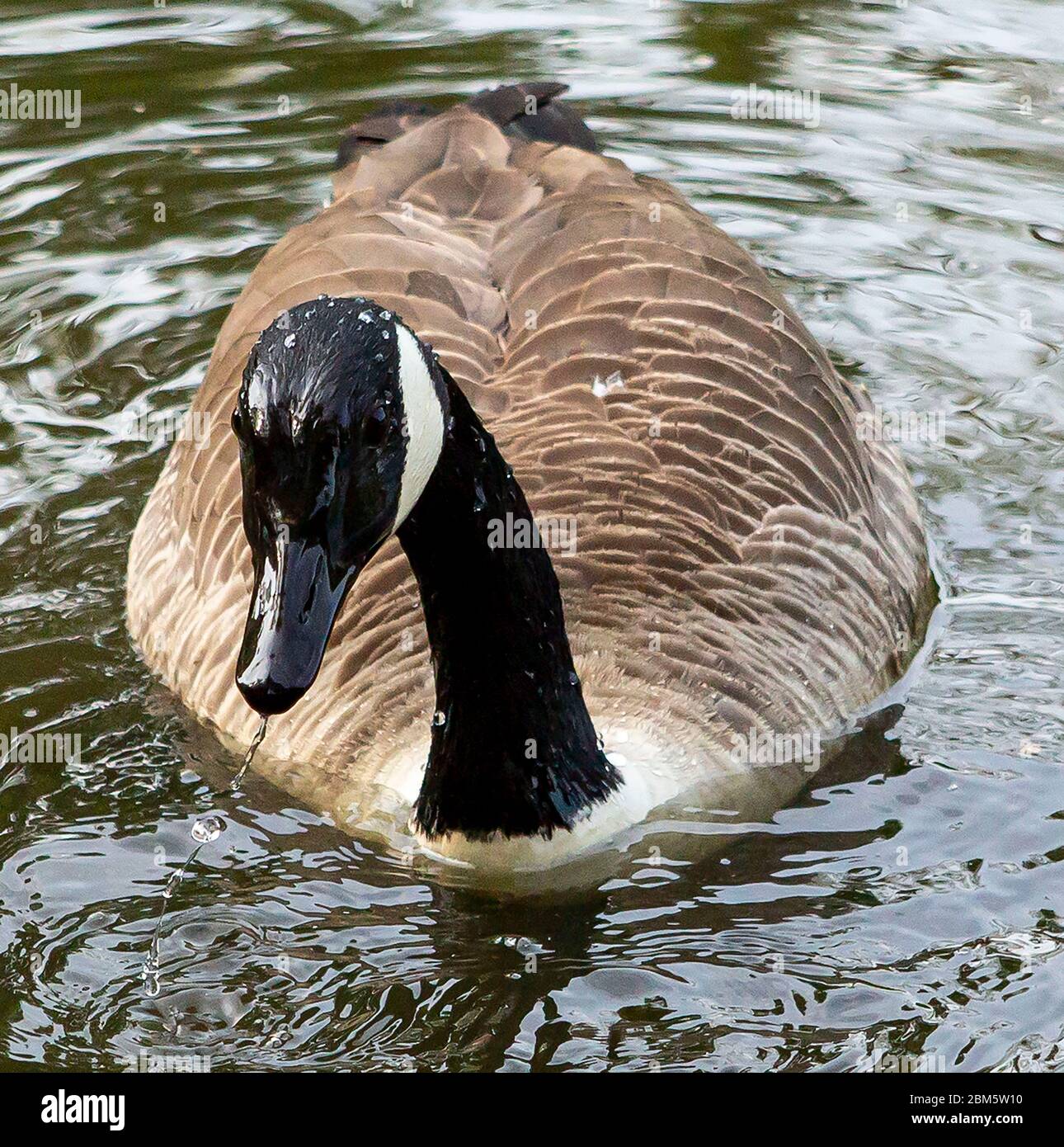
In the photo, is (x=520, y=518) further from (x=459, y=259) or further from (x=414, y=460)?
(x=459, y=259)

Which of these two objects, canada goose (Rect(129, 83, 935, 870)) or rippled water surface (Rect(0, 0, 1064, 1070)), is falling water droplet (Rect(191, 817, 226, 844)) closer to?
rippled water surface (Rect(0, 0, 1064, 1070))

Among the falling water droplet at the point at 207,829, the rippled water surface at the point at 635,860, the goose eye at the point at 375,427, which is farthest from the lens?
the falling water droplet at the point at 207,829

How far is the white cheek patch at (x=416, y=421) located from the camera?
16.5 feet

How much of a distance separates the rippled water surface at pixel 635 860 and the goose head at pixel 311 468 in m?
1.42

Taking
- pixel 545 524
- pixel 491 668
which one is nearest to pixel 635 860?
pixel 491 668

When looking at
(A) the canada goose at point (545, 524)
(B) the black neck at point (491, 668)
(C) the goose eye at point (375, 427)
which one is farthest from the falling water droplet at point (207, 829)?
(C) the goose eye at point (375, 427)

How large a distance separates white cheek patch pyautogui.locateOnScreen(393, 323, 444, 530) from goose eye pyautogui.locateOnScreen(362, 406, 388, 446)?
0.11 meters

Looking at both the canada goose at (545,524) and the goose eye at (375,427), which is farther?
the canada goose at (545,524)

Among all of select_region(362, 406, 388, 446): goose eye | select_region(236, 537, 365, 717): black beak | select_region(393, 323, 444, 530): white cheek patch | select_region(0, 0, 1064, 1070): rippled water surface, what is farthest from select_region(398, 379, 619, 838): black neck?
select_region(236, 537, 365, 717): black beak

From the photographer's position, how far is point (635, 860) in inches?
252

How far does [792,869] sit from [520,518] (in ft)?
5.11

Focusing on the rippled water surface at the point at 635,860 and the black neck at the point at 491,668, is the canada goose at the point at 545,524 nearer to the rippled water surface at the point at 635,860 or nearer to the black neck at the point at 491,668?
the black neck at the point at 491,668
